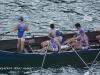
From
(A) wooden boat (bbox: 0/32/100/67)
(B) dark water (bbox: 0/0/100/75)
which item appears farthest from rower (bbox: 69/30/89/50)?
(B) dark water (bbox: 0/0/100/75)

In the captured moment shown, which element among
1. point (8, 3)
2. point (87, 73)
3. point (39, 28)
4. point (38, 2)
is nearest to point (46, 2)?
point (38, 2)

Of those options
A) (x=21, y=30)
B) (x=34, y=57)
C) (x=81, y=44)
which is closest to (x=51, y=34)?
(x=34, y=57)

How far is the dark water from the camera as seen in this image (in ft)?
121

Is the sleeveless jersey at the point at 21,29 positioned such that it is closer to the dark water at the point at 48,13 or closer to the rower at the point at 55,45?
the rower at the point at 55,45

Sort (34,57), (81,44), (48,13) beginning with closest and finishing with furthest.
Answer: (34,57)
(81,44)
(48,13)

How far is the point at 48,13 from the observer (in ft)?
131

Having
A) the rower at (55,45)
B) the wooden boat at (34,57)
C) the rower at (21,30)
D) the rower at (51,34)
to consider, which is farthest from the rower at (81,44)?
the rower at (21,30)

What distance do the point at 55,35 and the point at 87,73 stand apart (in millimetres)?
4063

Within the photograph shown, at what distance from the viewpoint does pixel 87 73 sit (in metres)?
24.3

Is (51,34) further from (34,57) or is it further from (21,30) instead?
(21,30)

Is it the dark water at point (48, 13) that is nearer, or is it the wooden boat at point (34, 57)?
the wooden boat at point (34, 57)

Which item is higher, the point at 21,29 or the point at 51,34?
the point at 21,29

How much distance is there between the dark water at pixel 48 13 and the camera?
36869mm

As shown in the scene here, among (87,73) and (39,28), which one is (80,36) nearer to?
(87,73)
